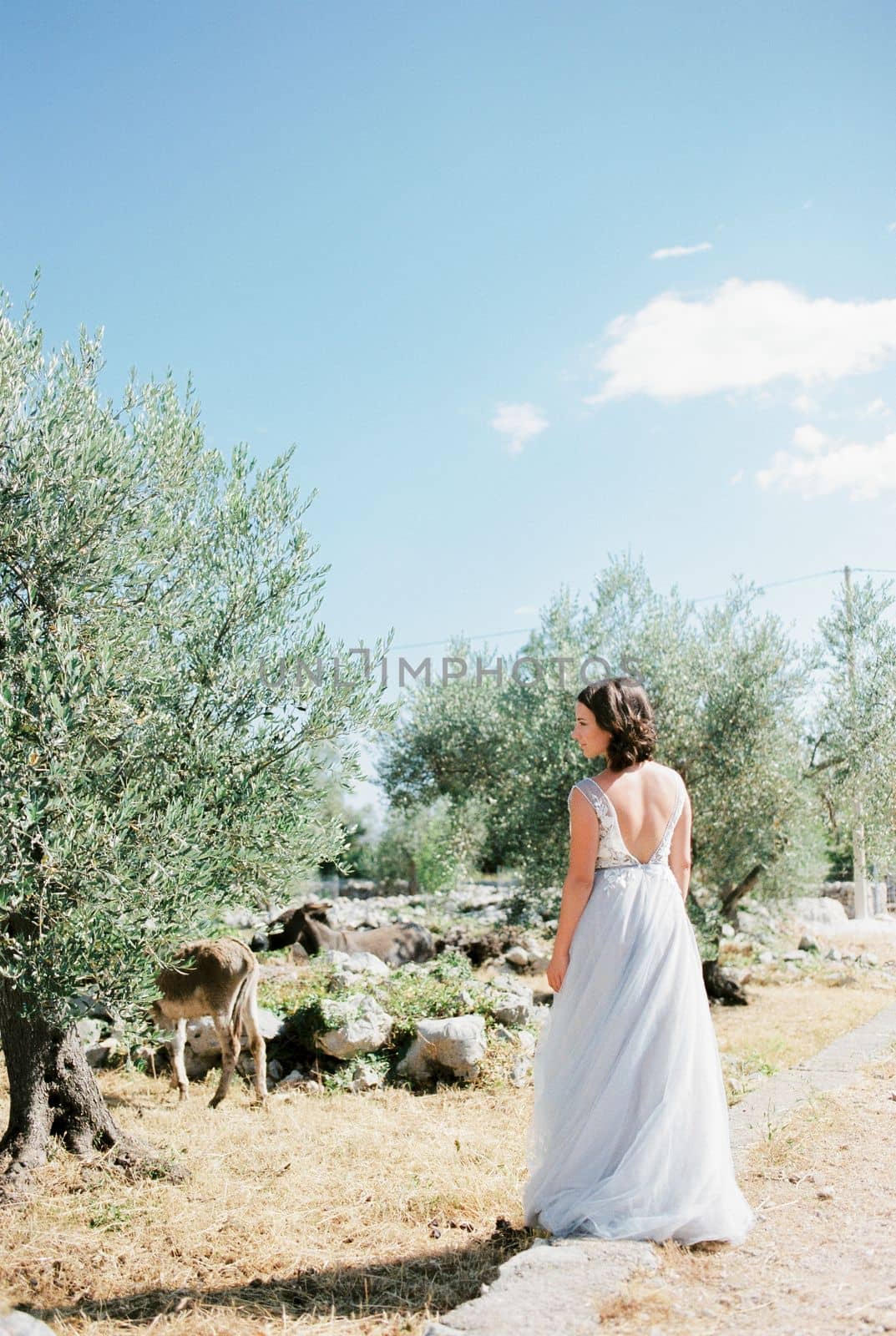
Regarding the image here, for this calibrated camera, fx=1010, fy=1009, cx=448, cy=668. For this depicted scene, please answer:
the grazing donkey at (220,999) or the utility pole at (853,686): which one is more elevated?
the utility pole at (853,686)

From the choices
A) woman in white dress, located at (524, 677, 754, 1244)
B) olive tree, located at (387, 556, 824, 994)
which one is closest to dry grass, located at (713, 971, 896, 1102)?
olive tree, located at (387, 556, 824, 994)

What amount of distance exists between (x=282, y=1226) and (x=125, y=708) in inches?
102

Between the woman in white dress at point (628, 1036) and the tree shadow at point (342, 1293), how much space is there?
0.37 metres

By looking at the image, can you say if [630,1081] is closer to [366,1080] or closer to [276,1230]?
[276,1230]

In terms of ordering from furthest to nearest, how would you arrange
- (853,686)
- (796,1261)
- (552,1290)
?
(853,686) < (796,1261) < (552,1290)

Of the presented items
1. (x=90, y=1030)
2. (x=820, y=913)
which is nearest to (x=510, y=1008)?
(x=90, y=1030)

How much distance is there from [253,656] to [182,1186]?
9.39 feet

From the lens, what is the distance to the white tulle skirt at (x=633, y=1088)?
383cm

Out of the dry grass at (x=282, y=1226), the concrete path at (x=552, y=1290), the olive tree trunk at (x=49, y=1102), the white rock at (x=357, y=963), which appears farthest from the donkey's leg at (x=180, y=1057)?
the concrete path at (x=552, y=1290)

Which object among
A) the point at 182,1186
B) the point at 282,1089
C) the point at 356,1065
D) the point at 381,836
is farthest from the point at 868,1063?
the point at 381,836

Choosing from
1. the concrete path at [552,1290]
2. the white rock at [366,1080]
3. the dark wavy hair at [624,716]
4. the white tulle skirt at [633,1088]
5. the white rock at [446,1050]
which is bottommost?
the white rock at [366,1080]

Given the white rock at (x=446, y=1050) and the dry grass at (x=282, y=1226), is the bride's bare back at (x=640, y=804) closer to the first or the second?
the dry grass at (x=282, y=1226)

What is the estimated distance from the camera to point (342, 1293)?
401cm

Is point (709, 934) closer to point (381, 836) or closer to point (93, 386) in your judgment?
point (93, 386)
